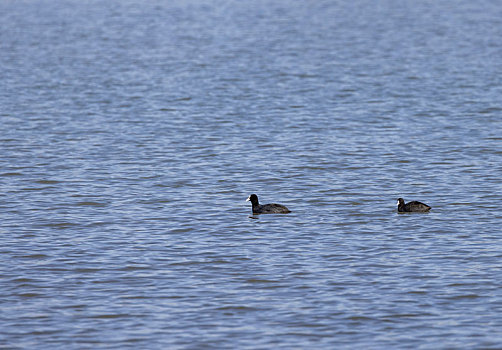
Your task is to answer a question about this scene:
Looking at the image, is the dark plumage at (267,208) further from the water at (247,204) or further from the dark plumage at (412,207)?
the dark plumage at (412,207)

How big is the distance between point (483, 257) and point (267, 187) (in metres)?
7.74

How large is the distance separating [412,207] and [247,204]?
4.07 meters

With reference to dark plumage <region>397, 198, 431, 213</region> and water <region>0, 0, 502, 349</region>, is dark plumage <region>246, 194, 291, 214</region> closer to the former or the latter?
water <region>0, 0, 502, 349</region>

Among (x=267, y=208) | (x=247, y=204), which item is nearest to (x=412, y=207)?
(x=267, y=208)

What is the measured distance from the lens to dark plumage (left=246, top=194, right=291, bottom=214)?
20688mm

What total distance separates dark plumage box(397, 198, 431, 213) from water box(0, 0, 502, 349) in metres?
0.22

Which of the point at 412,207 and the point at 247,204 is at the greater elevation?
the point at 247,204

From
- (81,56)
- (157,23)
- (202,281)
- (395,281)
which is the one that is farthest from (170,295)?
(157,23)

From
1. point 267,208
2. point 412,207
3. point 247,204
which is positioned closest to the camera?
point 412,207

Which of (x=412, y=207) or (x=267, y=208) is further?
(x=267, y=208)

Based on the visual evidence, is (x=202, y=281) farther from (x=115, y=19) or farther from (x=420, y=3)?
(x=420, y=3)

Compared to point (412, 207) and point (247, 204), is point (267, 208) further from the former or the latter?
point (412, 207)

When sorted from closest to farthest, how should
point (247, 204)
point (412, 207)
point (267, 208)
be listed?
point (412, 207)
point (267, 208)
point (247, 204)

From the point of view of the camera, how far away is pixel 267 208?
20.7 meters
